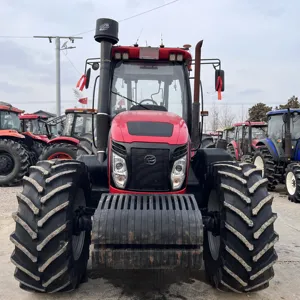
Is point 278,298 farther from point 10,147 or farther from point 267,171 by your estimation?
point 10,147

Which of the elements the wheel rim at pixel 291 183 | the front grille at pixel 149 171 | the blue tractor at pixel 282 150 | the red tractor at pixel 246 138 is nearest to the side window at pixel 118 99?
the front grille at pixel 149 171

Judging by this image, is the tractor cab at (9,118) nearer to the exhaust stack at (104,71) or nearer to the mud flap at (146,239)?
the exhaust stack at (104,71)

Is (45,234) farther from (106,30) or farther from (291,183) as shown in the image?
(291,183)

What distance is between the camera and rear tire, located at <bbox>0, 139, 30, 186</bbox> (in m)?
10.2

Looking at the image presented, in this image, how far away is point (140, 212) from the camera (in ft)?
9.43

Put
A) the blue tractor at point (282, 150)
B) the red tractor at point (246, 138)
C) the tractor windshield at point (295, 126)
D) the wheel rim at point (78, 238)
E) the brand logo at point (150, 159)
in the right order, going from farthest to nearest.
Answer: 1. the red tractor at point (246, 138)
2. the tractor windshield at point (295, 126)
3. the blue tractor at point (282, 150)
4. the wheel rim at point (78, 238)
5. the brand logo at point (150, 159)

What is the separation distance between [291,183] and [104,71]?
7240 millimetres

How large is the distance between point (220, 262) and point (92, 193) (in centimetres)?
161

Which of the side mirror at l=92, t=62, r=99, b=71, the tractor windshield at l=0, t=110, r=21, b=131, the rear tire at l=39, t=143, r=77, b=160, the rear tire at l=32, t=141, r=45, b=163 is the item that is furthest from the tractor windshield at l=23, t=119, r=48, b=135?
the side mirror at l=92, t=62, r=99, b=71

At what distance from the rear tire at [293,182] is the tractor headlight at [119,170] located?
6.52 m

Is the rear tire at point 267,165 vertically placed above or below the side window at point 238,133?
below

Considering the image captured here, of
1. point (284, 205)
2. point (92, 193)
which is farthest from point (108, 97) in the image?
point (284, 205)

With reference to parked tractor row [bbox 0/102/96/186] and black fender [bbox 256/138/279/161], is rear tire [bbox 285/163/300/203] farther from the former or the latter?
parked tractor row [bbox 0/102/96/186]

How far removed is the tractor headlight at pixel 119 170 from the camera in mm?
3352
